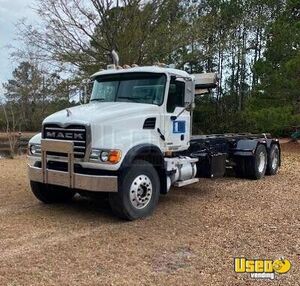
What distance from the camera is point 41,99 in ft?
81.7

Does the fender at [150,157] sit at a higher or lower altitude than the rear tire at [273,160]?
higher

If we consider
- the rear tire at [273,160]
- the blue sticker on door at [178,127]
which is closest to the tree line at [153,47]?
the rear tire at [273,160]

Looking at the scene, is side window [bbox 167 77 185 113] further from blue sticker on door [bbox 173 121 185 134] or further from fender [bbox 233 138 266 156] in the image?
fender [bbox 233 138 266 156]

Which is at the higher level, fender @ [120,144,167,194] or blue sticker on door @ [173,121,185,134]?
blue sticker on door @ [173,121,185,134]

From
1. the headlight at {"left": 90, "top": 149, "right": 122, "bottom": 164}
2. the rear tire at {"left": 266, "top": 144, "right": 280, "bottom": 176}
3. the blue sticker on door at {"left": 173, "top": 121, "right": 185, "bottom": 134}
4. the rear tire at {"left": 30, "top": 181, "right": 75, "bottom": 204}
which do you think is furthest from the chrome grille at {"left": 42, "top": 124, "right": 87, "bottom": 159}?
the rear tire at {"left": 266, "top": 144, "right": 280, "bottom": 176}

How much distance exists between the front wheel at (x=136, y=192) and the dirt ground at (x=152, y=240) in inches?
7.4

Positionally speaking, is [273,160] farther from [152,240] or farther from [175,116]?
[152,240]

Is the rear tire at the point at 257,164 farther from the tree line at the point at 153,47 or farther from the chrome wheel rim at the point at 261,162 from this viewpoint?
the tree line at the point at 153,47

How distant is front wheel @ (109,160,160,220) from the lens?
22.2 feet

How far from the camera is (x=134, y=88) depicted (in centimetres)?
802

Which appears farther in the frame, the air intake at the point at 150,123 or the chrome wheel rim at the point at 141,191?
the air intake at the point at 150,123

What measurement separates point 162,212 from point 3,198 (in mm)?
3288

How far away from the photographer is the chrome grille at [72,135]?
674cm

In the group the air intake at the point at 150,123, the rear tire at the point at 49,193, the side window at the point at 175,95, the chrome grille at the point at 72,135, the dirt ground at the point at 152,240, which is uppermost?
the side window at the point at 175,95
